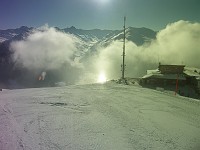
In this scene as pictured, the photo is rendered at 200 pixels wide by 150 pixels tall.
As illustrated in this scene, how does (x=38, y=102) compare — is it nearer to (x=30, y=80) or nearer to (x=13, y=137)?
(x=13, y=137)

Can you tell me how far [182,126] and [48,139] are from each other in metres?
7.28

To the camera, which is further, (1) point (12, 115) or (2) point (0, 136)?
(1) point (12, 115)

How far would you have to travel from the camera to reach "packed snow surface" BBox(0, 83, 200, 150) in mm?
11617

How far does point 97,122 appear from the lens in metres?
14.4

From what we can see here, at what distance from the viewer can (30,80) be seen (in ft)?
579

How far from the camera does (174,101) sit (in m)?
20.7

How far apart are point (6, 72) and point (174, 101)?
178776 mm

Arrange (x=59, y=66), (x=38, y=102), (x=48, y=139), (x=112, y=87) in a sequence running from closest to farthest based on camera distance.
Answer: (x=48, y=139), (x=38, y=102), (x=112, y=87), (x=59, y=66)

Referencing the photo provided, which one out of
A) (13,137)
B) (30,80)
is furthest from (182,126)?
(30,80)

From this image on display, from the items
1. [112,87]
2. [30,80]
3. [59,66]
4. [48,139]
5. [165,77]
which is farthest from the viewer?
[59,66]

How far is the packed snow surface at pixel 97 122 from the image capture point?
1162 cm

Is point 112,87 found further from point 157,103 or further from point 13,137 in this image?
point 13,137

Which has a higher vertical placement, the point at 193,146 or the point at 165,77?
the point at 165,77

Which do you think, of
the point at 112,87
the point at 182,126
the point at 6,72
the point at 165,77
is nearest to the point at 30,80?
the point at 6,72
